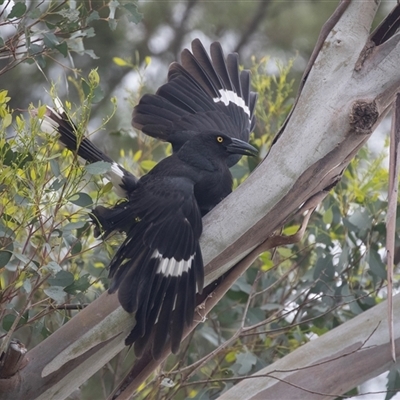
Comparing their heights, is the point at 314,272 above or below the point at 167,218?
below

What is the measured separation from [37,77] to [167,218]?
2916mm

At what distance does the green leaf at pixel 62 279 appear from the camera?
1.73 metres

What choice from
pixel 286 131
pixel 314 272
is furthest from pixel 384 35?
pixel 314 272

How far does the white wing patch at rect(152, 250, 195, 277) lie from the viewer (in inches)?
74.7

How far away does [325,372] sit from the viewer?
197 centimetres

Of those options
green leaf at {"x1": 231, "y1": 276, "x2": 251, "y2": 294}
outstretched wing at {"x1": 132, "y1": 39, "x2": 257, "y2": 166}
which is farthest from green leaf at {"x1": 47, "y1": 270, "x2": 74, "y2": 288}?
outstretched wing at {"x1": 132, "y1": 39, "x2": 257, "y2": 166}

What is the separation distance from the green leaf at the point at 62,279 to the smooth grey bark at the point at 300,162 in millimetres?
97

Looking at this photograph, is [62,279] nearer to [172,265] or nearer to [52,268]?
[52,268]

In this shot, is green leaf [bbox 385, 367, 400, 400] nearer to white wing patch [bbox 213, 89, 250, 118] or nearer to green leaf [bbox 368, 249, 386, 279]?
green leaf [bbox 368, 249, 386, 279]

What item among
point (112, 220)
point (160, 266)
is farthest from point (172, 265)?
point (112, 220)

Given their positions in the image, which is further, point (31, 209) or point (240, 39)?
point (240, 39)

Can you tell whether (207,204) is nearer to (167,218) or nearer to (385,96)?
(167,218)

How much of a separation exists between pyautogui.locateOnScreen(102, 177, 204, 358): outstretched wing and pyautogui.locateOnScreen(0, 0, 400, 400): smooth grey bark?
Answer: 4 cm

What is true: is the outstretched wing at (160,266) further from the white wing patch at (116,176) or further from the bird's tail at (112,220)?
the white wing patch at (116,176)
